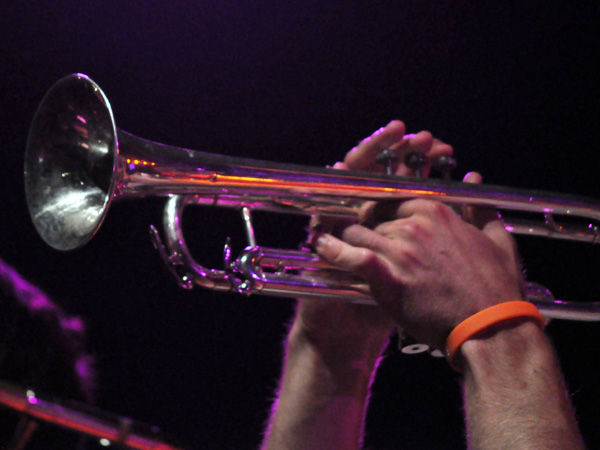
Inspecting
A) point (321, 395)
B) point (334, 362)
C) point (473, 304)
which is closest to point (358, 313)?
point (334, 362)

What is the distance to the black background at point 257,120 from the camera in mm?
2732

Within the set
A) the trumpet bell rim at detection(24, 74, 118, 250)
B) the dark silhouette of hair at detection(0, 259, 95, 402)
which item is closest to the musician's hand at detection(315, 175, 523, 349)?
the trumpet bell rim at detection(24, 74, 118, 250)

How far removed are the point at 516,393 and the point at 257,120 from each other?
2.06 m

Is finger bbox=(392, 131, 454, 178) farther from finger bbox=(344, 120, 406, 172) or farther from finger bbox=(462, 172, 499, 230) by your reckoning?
finger bbox=(462, 172, 499, 230)

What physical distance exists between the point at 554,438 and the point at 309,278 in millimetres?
718

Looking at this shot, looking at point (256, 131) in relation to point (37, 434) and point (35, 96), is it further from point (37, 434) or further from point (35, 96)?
point (37, 434)

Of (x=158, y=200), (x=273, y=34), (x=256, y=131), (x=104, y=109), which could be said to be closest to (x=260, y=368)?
(x=158, y=200)

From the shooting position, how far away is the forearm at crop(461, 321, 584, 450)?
3.47 feet

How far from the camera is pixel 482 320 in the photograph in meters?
1.19

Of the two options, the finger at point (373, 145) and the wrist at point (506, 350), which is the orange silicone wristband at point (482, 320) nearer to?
the wrist at point (506, 350)

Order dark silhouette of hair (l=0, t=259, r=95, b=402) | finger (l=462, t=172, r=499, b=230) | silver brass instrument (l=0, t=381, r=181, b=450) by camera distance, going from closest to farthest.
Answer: finger (l=462, t=172, r=499, b=230), silver brass instrument (l=0, t=381, r=181, b=450), dark silhouette of hair (l=0, t=259, r=95, b=402)

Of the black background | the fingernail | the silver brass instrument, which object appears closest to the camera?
the fingernail

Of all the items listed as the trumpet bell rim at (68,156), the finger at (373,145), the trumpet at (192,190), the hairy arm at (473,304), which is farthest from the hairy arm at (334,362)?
the trumpet bell rim at (68,156)

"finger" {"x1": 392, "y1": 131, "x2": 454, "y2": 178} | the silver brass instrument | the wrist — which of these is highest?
"finger" {"x1": 392, "y1": 131, "x2": 454, "y2": 178}
